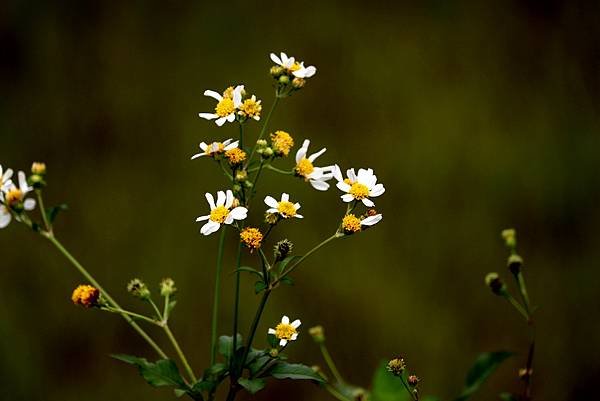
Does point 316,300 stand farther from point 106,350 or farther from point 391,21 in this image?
point 391,21

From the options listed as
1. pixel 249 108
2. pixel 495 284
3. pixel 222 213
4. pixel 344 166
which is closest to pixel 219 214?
pixel 222 213

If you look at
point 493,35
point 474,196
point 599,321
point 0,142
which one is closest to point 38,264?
point 0,142

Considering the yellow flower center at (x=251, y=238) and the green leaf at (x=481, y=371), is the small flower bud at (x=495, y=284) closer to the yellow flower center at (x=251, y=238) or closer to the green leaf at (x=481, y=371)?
the green leaf at (x=481, y=371)

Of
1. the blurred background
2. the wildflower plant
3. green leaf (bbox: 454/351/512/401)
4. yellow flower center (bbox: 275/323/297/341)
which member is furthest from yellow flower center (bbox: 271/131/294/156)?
the blurred background

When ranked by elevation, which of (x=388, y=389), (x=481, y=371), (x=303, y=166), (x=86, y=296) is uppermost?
(x=303, y=166)

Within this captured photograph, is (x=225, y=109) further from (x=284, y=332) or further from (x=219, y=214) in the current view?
(x=284, y=332)

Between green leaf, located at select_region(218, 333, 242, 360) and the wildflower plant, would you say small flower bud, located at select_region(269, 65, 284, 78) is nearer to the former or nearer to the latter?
the wildflower plant
